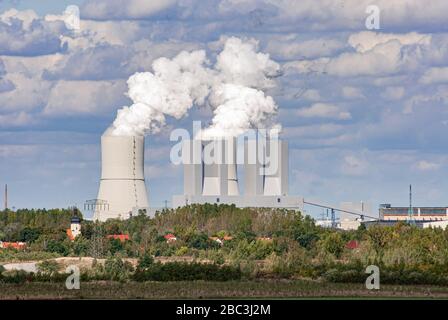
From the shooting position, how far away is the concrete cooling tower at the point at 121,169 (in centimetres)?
8438

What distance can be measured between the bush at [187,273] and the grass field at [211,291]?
5.20ft

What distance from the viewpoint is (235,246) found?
73375 mm

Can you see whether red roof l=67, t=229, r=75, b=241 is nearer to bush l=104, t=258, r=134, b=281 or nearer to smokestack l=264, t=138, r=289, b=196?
smokestack l=264, t=138, r=289, b=196

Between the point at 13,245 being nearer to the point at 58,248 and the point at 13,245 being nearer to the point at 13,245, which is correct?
the point at 13,245

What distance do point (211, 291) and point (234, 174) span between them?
5130 centimetres

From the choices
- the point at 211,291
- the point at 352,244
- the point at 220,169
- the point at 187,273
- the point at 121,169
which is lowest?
the point at 211,291

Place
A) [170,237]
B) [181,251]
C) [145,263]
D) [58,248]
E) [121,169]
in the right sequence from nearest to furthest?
[145,263] < [181,251] < [58,248] < [170,237] < [121,169]

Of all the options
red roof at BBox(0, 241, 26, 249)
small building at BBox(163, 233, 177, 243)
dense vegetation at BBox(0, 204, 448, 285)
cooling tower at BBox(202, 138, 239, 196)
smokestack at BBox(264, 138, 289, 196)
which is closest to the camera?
dense vegetation at BBox(0, 204, 448, 285)

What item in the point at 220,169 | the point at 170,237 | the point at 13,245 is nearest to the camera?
the point at 13,245

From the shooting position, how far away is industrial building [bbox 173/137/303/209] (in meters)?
94.5

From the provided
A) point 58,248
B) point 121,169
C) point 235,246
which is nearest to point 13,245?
point 58,248

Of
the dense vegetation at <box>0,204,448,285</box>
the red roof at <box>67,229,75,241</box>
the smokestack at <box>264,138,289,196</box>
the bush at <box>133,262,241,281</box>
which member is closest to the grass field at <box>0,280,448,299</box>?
the bush at <box>133,262,241,281</box>

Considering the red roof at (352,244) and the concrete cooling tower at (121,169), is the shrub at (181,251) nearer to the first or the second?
the red roof at (352,244)

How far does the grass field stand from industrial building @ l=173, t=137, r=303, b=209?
44.3 metres
